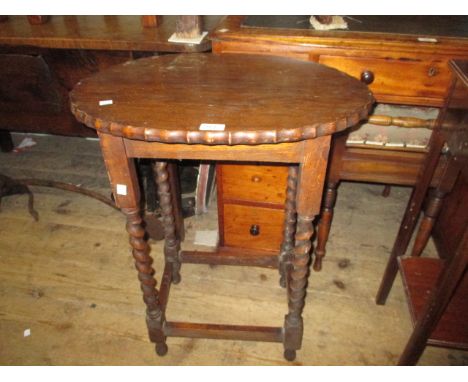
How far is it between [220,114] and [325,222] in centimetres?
93

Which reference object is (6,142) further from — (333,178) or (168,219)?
(333,178)

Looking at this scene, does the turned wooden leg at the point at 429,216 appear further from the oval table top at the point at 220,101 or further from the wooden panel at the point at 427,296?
the oval table top at the point at 220,101

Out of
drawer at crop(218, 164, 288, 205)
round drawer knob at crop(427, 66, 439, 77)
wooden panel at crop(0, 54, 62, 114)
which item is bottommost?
drawer at crop(218, 164, 288, 205)

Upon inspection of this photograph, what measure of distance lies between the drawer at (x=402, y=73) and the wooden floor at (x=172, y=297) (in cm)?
87

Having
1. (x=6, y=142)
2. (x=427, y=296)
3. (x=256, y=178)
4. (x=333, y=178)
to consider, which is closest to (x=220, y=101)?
(x=256, y=178)

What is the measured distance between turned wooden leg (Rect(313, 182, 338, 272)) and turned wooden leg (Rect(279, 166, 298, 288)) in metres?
0.15

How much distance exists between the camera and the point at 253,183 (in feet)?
5.02

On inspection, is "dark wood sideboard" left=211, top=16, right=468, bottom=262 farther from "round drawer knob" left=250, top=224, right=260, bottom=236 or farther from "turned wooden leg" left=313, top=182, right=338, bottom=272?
"round drawer knob" left=250, top=224, right=260, bottom=236

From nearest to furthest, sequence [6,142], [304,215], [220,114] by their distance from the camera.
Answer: [220,114], [304,215], [6,142]

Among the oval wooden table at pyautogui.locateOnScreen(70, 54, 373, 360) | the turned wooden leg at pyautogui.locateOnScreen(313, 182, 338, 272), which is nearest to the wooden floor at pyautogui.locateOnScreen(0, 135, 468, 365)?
the turned wooden leg at pyautogui.locateOnScreen(313, 182, 338, 272)

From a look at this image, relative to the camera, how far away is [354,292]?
1.66 m

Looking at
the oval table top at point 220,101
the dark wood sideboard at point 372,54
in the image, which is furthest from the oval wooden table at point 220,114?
the dark wood sideboard at point 372,54

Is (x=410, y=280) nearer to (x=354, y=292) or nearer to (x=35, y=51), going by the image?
(x=354, y=292)

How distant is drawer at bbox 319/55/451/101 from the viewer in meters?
1.23
